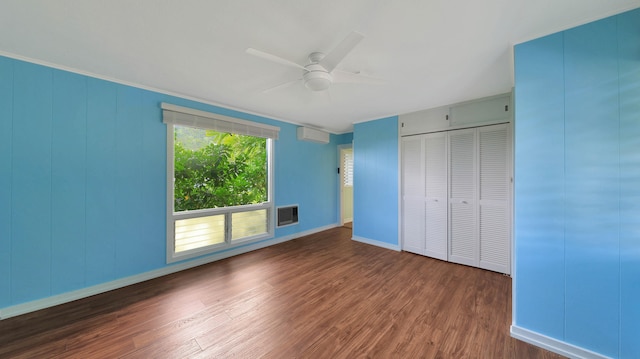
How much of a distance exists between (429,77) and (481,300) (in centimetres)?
248

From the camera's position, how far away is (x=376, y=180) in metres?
4.03

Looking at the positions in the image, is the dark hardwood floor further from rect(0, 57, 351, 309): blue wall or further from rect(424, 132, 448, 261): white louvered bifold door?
rect(424, 132, 448, 261): white louvered bifold door

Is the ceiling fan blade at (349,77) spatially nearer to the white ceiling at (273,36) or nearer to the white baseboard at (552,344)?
the white ceiling at (273,36)

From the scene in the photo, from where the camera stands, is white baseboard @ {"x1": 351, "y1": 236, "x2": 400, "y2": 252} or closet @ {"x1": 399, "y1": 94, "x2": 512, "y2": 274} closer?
closet @ {"x1": 399, "y1": 94, "x2": 512, "y2": 274}

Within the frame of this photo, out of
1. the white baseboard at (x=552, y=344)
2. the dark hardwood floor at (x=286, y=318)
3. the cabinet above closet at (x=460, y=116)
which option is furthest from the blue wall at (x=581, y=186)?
the cabinet above closet at (x=460, y=116)

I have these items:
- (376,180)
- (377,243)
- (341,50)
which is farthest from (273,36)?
(377,243)

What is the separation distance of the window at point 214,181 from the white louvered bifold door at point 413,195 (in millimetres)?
2433

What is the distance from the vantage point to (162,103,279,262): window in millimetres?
2867

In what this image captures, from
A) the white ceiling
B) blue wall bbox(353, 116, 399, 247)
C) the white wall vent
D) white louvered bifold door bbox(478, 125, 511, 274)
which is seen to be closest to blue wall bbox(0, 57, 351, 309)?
the white ceiling

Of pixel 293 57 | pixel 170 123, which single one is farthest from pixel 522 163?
pixel 170 123

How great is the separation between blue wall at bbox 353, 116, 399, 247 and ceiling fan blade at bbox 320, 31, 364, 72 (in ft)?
8.06

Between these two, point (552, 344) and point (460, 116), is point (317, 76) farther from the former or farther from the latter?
point (552, 344)

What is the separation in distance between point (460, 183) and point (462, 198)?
23 centimetres

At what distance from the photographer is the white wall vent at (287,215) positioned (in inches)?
161
